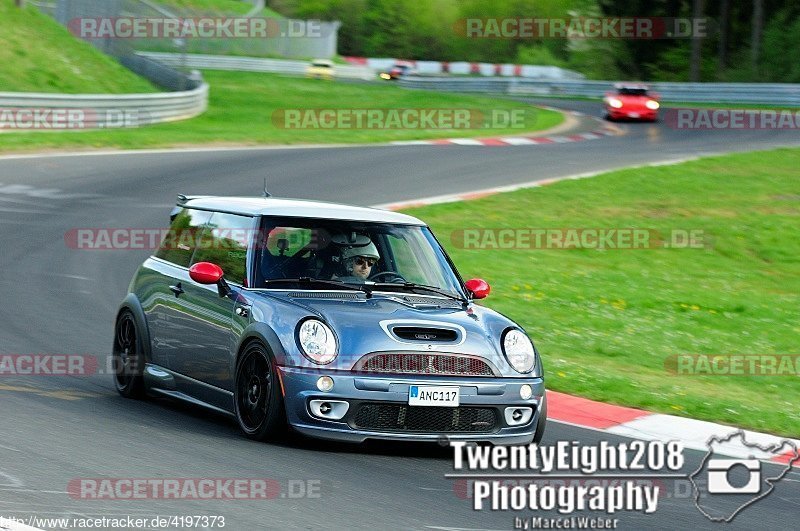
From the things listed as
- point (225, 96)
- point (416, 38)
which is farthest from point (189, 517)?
point (416, 38)

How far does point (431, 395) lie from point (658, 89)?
148 feet

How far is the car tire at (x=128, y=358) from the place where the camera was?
944 centimetres

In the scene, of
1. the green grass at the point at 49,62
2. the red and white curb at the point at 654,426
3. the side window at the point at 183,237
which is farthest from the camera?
the green grass at the point at 49,62

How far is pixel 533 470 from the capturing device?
24.9 feet

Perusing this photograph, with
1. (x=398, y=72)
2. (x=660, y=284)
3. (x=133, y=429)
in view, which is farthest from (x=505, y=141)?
(x=398, y=72)

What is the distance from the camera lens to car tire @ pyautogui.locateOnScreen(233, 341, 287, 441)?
7.66 meters

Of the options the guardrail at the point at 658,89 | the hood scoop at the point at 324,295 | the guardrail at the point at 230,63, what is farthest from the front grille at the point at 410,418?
the guardrail at the point at 230,63

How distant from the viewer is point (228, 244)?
28.9 ft

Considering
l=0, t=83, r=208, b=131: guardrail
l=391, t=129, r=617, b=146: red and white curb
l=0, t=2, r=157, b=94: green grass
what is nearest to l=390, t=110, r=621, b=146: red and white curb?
l=391, t=129, r=617, b=146: red and white curb

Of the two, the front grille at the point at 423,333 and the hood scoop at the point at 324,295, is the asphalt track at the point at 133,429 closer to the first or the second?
the front grille at the point at 423,333

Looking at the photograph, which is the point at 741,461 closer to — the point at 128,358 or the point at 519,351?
the point at 519,351

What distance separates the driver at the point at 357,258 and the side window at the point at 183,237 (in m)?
1.17

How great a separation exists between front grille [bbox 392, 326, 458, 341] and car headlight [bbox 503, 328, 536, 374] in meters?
0.38

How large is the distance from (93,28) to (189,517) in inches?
1618
